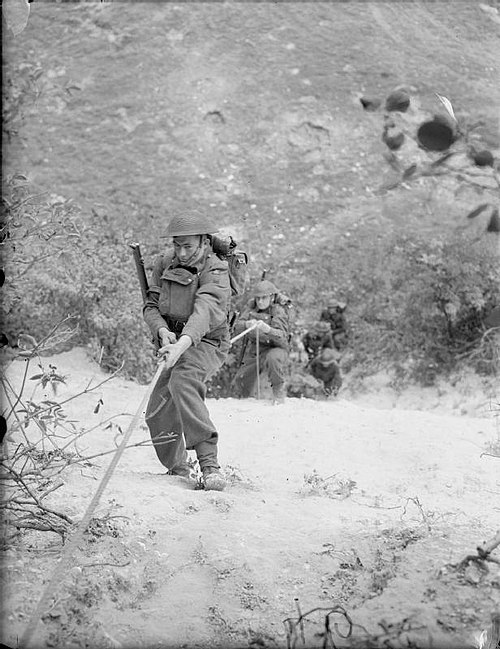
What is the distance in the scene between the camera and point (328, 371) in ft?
30.6

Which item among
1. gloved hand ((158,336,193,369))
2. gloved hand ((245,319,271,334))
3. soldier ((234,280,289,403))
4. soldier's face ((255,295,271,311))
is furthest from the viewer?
soldier's face ((255,295,271,311))

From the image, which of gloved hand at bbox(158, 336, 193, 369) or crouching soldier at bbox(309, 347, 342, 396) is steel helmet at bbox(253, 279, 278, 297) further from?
gloved hand at bbox(158, 336, 193, 369)

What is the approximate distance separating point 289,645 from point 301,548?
0.83m

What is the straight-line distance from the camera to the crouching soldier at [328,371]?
929cm

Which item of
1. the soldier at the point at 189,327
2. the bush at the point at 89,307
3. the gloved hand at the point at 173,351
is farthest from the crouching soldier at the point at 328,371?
the gloved hand at the point at 173,351

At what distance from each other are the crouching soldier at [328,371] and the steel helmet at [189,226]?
469cm

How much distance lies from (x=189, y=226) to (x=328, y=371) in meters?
4.86

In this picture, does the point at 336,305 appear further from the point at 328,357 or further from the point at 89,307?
the point at 89,307

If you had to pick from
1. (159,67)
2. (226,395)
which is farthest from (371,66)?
(226,395)

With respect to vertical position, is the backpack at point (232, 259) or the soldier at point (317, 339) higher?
the backpack at point (232, 259)

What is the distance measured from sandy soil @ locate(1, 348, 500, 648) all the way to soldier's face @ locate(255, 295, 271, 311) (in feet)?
10.2

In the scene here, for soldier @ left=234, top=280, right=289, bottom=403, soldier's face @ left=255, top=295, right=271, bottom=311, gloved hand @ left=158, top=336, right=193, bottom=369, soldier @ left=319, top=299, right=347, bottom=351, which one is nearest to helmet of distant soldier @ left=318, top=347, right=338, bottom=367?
soldier @ left=319, top=299, right=347, bottom=351

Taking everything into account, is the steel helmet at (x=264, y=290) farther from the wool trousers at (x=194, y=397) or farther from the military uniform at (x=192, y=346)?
the wool trousers at (x=194, y=397)

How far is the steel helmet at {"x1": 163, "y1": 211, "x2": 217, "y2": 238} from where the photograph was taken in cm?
474
